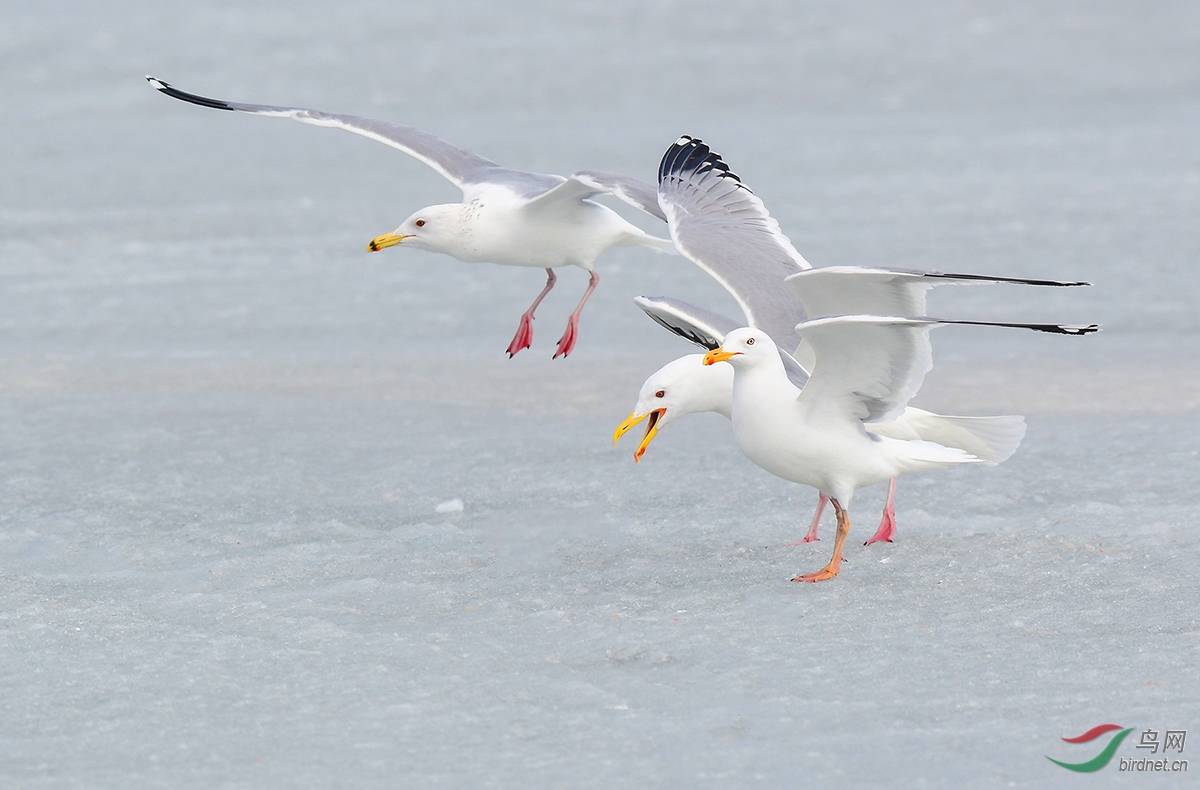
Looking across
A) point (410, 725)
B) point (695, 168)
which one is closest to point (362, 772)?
point (410, 725)

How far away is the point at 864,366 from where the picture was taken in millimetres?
4234

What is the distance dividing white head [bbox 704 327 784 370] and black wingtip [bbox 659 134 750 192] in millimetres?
1380

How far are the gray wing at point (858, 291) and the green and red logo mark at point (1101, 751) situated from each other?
1.23 m

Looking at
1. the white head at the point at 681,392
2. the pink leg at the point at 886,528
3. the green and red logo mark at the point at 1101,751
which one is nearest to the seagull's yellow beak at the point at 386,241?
the white head at the point at 681,392

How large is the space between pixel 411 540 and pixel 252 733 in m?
1.51

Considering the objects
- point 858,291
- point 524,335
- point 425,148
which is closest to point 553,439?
point 524,335

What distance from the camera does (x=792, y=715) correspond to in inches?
132

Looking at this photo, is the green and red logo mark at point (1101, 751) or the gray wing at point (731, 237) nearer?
the green and red logo mark at point (1101, 751)

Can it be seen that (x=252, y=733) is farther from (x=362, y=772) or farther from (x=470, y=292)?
(x=470, y=292)

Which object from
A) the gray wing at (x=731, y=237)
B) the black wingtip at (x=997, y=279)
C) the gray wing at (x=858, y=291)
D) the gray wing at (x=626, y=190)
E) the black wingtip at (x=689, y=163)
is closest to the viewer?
the black wingtip at (x=997, y=279)

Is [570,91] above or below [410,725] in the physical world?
above

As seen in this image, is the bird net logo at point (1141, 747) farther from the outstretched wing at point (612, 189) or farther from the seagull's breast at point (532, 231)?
the seagull's breast at point (532, 231)

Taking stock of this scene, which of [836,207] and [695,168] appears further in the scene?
[836,207]

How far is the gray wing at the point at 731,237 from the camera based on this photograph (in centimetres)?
488
